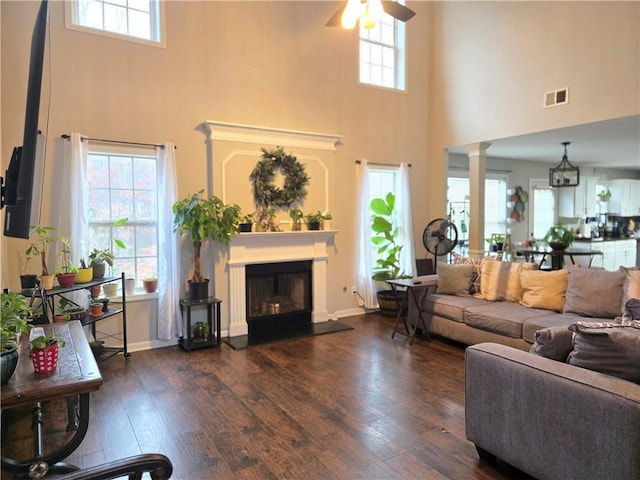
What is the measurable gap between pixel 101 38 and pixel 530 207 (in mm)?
7875

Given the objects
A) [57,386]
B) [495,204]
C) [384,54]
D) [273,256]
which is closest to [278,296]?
[273,256]

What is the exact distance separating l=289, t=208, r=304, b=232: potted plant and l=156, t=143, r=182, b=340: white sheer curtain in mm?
1419

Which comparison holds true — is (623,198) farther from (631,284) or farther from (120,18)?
(120,18)

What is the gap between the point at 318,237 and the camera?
17.7 feet

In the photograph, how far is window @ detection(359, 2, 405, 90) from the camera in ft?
19.9

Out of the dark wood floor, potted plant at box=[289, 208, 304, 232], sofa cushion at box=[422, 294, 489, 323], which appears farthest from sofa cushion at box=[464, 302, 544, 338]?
potted plant at box=[289, 208, 304, 232]

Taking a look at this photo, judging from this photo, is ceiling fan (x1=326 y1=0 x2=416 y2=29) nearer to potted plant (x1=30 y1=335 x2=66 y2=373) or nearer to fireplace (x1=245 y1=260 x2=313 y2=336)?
fireplace (x1=245 y1=260 x2=313 y2=336)

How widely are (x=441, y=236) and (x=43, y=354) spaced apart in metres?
4.78

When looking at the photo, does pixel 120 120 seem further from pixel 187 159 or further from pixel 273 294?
pixel 273 294

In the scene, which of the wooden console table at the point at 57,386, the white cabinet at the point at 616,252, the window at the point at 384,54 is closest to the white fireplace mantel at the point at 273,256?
the wooden console table at the point at 57,386

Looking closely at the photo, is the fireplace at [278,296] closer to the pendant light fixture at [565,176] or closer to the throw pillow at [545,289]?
the throw pillow at [545,289]

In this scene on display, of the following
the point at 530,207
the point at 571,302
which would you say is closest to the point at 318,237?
the point at 571,302

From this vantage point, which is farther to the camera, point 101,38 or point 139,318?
point 139,318

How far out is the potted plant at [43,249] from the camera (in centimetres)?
361
